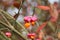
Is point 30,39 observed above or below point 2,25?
below

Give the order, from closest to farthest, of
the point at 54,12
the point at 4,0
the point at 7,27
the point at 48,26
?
the point at 7,27 → the point at 54,12 → the point at 4,0 → the point at 48,26

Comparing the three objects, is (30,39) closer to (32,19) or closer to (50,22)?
(32,19)

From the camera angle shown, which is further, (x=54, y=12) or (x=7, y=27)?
(x=54, y=12)

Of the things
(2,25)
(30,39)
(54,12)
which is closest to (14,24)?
(2,25)

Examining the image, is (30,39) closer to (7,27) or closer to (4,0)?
(7,27)

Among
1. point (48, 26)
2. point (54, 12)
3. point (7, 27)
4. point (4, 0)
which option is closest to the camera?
point (7, 27)

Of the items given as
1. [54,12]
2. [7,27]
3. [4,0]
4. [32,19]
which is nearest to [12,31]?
[7,27]

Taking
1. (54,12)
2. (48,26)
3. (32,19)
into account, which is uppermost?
(32,19)

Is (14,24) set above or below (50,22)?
above

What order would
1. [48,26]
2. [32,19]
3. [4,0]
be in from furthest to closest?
[48,26] < [4,0] < [32,19]
